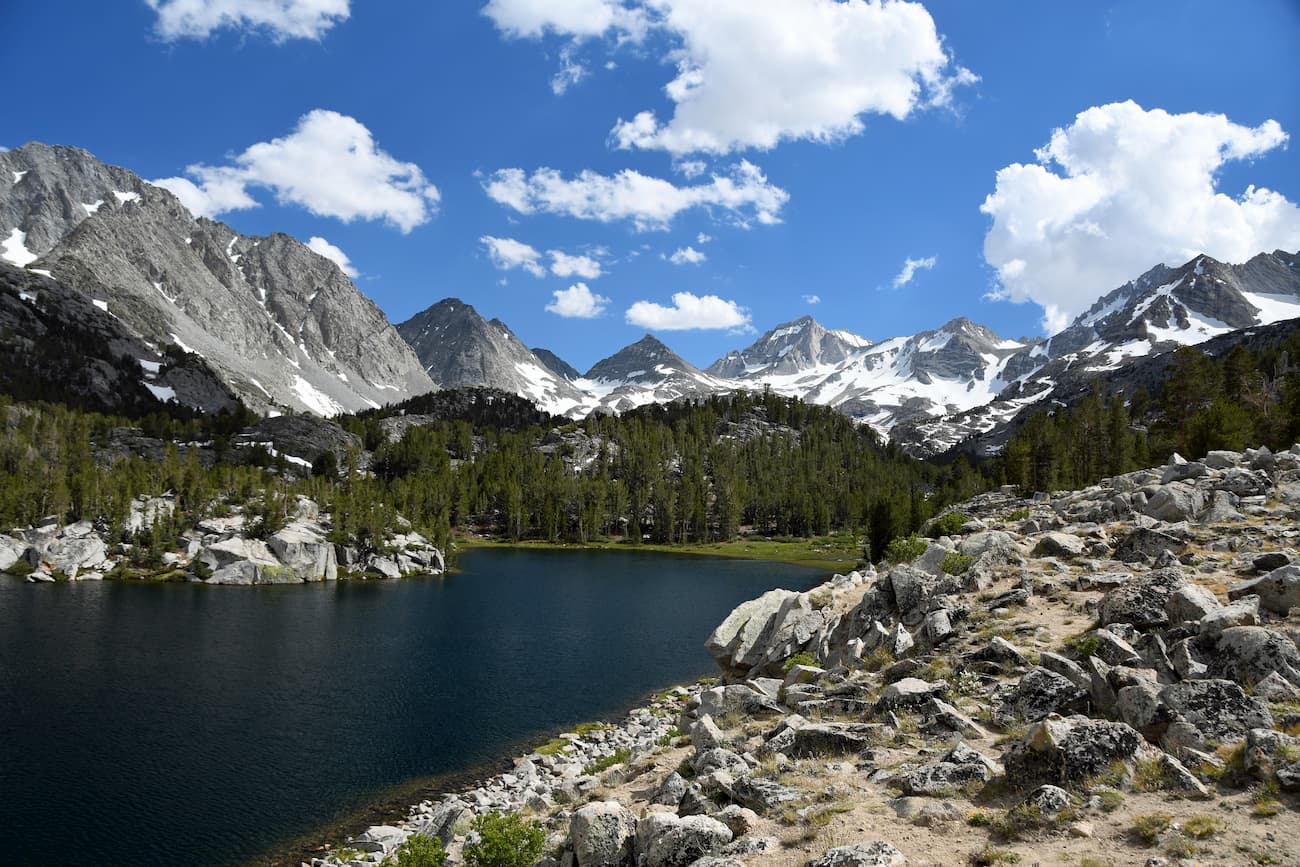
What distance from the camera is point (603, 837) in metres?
16.0

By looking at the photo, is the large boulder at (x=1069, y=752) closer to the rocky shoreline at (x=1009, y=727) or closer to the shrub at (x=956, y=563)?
the rocky shoreline at (x=1009, y=727)

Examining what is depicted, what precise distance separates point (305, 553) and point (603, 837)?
123452 millimetres

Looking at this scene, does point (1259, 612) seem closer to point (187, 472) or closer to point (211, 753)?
point (211, 753)

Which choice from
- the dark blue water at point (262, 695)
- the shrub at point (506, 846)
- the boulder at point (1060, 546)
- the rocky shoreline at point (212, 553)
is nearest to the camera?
the shrub at point (506, 846)

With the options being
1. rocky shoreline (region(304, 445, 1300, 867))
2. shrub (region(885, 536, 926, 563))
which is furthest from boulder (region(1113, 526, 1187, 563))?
shrub (region(885, 536, 926, 563))

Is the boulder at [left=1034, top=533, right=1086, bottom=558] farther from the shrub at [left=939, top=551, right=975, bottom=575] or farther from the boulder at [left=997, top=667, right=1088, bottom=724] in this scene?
the boulder at [left=997, top=667, right=1088, bottom=724]

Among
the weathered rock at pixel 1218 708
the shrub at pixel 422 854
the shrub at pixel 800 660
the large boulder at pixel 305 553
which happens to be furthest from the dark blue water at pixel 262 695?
the weathered rock at pixel 1218 708

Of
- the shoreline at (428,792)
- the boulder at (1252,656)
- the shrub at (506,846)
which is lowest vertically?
the shoreline at (428,792)

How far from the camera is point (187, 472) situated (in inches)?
5566

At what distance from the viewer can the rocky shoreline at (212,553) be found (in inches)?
4222

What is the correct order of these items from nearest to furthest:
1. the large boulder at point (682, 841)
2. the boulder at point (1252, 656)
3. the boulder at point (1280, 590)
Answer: the large boulder at point (682, 841) → the boulder at point (1252, 656) → the boulder at point (1280, 590)

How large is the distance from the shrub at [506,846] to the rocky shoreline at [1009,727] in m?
A: 0.52

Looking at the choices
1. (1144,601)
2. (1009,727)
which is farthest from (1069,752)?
(1144,601)

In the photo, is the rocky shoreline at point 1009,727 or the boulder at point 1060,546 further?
the boulder at point 1060,546
